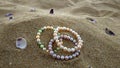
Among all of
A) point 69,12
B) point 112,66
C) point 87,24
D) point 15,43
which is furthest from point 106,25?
point 15,43

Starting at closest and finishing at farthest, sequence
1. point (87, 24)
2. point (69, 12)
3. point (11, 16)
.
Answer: point (87, 24) < point (11, 16) < point (69, 12)

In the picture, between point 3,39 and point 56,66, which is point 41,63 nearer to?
point 56,66

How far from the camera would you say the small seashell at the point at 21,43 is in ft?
5.90

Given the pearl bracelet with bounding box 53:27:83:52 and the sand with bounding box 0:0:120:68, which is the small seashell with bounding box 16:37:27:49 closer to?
the sand with bounding box 0:0:120:68

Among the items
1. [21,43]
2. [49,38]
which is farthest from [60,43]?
[21,43]

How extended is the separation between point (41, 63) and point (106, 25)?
41.4 inches

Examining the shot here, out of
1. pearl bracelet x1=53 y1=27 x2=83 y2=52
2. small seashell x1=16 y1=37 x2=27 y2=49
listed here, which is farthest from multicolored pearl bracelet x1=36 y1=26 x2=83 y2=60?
small seashell x1=16 y1=37 x2=27 y2=49

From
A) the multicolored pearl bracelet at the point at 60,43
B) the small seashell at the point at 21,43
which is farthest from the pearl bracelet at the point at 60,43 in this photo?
the small seashell at the point at 21,43

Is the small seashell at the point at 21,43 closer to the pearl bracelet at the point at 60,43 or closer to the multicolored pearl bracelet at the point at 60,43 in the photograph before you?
the multicolored pearl bracelet at the point at 60,43

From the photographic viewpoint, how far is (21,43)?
70.8 inches

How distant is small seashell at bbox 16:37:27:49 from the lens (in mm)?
1799

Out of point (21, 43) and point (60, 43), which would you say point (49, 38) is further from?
point (21, 43)

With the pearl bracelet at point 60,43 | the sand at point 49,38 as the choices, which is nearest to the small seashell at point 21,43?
the sand at point 49,38

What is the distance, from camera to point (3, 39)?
186cm
